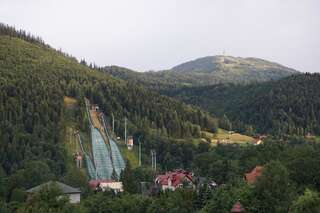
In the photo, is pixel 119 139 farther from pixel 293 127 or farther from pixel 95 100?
pixel 293 127

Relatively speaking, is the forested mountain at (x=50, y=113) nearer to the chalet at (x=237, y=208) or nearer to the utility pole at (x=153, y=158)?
the utility pole at (x=153, y=158)

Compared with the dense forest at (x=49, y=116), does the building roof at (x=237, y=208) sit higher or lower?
lower

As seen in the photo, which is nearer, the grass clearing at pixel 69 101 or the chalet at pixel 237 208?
the chalet at pixel 237 208

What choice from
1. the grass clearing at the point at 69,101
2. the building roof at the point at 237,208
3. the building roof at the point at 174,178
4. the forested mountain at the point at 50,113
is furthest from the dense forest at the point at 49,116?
the building roof at the point at 237,208

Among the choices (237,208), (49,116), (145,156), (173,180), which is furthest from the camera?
(49,116)

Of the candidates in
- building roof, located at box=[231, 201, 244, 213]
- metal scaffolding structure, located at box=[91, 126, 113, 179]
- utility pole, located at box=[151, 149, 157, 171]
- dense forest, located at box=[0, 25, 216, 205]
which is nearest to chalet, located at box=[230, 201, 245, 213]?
building roof, located at box=[231, 201, 244, 213]

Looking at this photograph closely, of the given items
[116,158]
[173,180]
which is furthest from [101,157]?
[173,180]

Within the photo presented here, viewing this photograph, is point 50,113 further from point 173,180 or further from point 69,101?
point 173,180

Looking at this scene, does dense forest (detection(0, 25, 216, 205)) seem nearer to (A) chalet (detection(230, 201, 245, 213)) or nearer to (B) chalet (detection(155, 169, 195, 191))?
(B) chalet (detection(155, 169, 195, 191))
